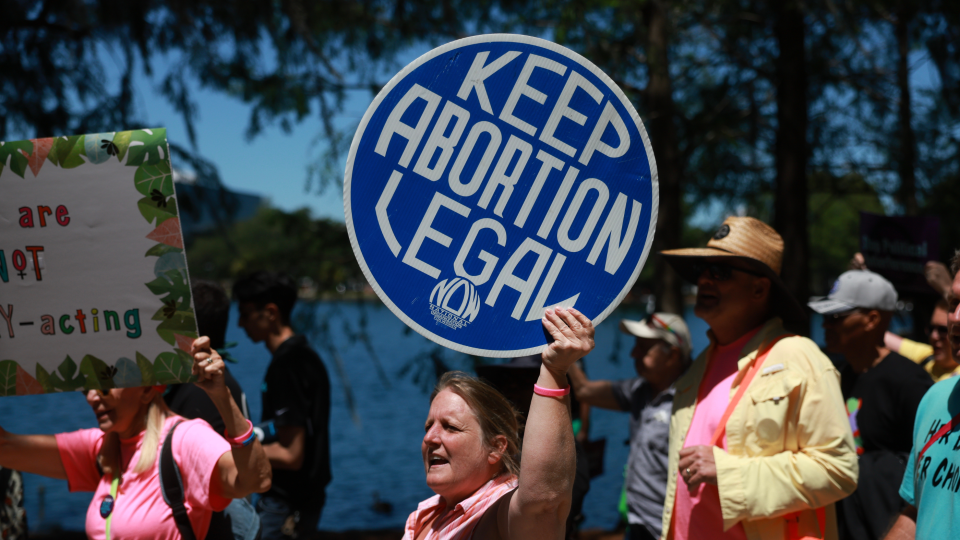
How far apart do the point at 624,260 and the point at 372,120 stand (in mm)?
615

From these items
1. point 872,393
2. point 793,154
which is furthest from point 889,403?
point 793,154

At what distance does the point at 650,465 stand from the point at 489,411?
186 cm

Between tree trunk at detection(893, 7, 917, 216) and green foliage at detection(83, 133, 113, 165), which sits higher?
tree trunk at detection(893, 7, 917, 216)

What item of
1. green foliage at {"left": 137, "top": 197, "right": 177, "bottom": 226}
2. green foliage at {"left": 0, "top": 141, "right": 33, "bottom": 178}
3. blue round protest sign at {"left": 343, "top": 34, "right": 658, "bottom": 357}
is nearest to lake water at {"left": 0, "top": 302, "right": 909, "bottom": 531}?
green foliage at {"left": 137, "top": 197, "right": 177, "bottom": 226}

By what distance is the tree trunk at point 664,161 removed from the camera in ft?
19.1

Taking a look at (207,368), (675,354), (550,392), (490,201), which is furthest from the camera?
(675,354)

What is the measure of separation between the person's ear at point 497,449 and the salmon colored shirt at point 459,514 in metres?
0.05

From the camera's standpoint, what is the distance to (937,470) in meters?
1.93

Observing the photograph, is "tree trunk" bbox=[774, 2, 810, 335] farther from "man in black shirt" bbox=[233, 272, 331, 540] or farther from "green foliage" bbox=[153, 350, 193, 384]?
"green foliage" bbox=[153, 350, 193, 384]

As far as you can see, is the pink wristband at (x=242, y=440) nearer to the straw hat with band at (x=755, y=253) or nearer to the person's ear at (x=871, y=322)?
the straw hat with band at (x=755, y=253)

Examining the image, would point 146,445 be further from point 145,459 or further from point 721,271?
point 721,271

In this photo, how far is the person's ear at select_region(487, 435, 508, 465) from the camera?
1.84 metres

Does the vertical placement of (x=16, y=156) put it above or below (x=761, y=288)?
above

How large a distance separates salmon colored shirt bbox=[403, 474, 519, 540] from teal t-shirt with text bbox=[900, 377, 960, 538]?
3.40 ft
